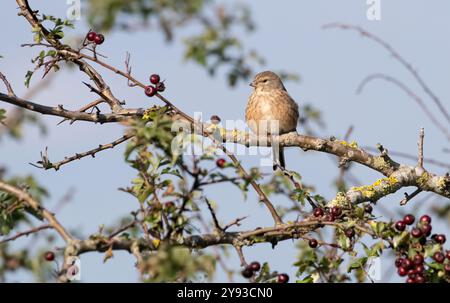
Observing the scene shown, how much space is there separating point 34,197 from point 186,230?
0.81m

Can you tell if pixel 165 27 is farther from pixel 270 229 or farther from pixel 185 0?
pixel 270 229

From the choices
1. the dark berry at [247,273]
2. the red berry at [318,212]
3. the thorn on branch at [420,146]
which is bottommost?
the dark berry at [247,273]

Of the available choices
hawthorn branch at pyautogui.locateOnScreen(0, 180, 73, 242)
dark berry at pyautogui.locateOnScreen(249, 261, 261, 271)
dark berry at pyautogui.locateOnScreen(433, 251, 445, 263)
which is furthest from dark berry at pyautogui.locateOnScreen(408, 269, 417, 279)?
hawthorn branch at pyautogui.locateOnScreen(0, 180, 73, 242)

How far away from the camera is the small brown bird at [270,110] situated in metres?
9.44

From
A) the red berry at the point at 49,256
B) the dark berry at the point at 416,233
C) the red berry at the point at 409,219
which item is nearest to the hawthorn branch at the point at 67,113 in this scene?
the red berry at the point at 49,256

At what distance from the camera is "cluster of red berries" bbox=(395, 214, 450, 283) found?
4742 mm

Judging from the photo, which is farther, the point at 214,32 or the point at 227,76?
the point at 227,76

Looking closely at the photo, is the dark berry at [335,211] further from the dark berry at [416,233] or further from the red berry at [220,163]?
the red berry at [220,163]

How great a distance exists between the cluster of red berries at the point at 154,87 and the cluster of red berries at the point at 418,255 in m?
2.17

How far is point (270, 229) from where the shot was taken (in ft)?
16.0

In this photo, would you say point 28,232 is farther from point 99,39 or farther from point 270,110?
point 270,110

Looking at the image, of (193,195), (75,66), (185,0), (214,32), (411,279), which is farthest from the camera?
(75,66)
